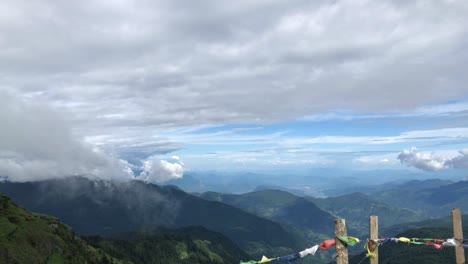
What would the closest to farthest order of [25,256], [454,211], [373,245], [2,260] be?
[373,245] < [454,211] < [2,260] < [25,256]

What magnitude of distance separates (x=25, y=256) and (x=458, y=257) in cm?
23307

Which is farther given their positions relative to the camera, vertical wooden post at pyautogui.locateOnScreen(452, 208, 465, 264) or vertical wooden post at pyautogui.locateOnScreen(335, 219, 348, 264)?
vertical wooden post at pyautogui.locateOnScreen(452, 208, 465, 264)

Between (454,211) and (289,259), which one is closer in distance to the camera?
(289,259)

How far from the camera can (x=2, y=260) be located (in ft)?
Result: 579

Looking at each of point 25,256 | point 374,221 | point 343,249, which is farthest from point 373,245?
point 25,256

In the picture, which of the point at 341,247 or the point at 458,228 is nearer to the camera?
the point at 341,247

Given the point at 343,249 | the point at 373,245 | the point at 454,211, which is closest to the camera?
the point at 343,249

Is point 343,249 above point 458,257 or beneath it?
above

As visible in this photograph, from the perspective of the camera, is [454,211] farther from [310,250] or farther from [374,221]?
[310,250]

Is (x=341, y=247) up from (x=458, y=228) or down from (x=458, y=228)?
up

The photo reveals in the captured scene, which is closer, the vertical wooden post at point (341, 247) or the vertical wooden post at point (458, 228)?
the vertical wooden post at point (341, 247)

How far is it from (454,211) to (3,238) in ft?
785

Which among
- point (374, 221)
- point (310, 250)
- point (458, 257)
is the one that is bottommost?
point (458, 257)

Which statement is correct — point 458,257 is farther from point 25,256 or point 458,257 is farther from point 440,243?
point 25,256
